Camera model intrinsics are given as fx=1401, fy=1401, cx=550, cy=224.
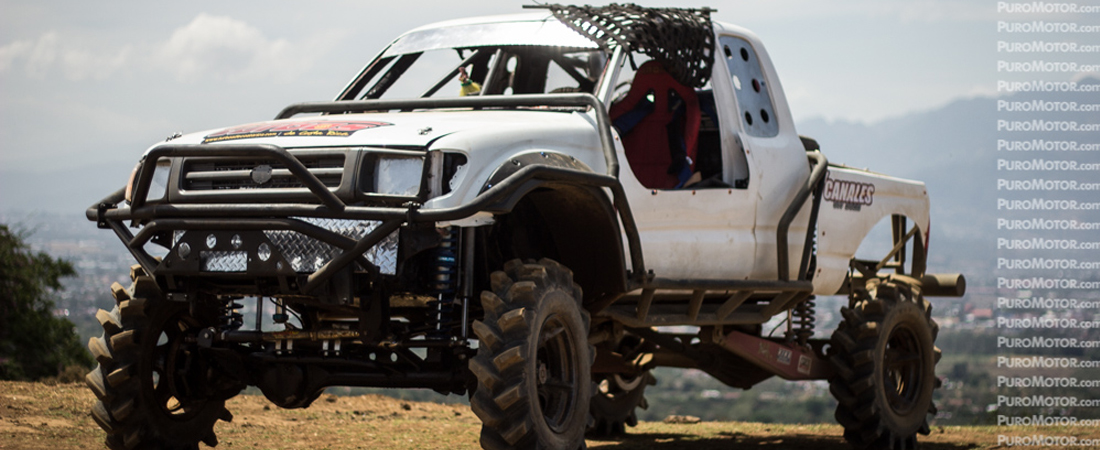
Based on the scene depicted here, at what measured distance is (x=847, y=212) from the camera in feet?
30.6

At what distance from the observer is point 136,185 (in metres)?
6.38

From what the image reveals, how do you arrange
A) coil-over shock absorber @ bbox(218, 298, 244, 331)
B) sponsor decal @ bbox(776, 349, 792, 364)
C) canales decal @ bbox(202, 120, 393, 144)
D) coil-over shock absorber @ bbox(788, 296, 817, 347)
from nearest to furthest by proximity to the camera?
canales decal @ bbox(202, 120, 393, 144), coil-over shock absorber @ bbox(218, 298, 244, 331), sponsor decal @ bbox(776, 349, 792, 364), coil-over shock absorber @ bbox(788, 296, 817, 347)

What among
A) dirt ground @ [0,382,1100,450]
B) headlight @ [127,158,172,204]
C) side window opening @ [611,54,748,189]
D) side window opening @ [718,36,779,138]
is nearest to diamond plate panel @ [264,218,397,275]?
headlight @ [127,158,172,204]

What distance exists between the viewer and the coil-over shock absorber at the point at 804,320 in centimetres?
947

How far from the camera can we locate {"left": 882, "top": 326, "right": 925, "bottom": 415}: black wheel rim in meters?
9.83

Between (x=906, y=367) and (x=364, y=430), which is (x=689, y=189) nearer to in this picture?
(x=906, y=367)

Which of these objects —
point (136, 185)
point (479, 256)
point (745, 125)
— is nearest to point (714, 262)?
point (745, 125)

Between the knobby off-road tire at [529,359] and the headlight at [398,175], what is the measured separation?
0.60m

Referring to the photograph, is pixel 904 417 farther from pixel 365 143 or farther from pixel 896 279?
pixel 365 143

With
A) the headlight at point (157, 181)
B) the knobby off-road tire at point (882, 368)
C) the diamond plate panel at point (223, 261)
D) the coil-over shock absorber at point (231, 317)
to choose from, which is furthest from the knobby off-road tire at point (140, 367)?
the knobby off-road tire at point (882, 368)

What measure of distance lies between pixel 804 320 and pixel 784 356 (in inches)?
16.2

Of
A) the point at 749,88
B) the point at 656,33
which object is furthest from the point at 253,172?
the point at 749,88

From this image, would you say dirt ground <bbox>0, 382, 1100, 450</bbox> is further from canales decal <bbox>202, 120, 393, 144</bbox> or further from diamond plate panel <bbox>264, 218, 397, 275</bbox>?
diamond plate panel <bbox>264, 218, 397, 275</bbox>

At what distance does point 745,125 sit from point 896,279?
2174 millimetres
